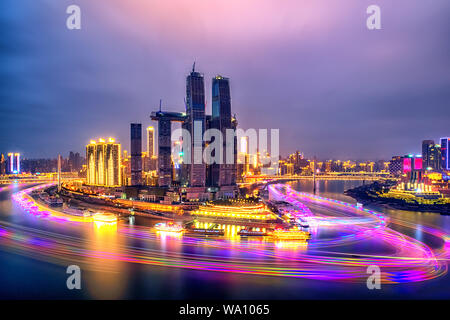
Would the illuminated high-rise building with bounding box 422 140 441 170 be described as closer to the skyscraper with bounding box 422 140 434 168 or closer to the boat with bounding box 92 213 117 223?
the skyscraper with bounding box 422 140 434 168

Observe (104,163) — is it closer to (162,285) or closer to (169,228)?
(169,228)

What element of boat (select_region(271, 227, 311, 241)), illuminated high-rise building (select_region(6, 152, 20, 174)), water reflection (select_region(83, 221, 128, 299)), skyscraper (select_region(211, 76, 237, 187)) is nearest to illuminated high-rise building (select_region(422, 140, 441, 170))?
skyscraper (select_region(211, 76, 237, 187))

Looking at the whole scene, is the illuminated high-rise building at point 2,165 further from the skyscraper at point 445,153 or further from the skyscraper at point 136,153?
the skyscraper at point 445,153

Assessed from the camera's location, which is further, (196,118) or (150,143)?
(150,143)

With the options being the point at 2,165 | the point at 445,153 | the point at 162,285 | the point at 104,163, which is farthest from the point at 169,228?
the point at 2,165

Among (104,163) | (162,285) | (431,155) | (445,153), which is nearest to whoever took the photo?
(162,285)

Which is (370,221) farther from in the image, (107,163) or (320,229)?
(107,163)

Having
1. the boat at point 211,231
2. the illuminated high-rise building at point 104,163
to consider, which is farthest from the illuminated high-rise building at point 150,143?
the boat at point 211,231
